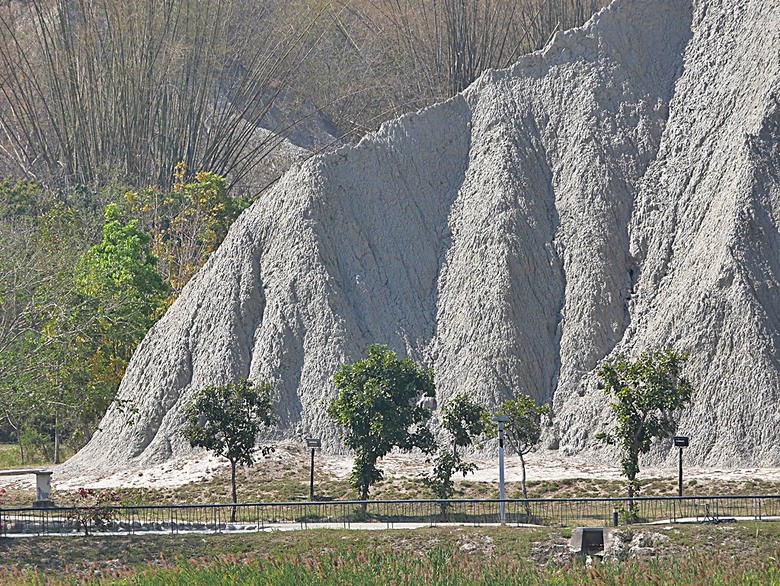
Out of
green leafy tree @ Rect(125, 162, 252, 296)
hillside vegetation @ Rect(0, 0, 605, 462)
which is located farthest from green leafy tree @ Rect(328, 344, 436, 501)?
green leafy tree @ Rect(125, 162, 252, 296)

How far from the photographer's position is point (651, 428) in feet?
142

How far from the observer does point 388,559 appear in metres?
32.2

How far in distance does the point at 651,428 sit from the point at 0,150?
6317cm

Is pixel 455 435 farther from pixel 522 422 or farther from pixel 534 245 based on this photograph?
pixel 534 245

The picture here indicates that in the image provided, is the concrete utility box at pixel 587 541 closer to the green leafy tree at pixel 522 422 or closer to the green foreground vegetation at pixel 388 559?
the green foreground vegetation at pixel 388 559

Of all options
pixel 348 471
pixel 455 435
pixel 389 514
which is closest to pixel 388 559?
pixel 389 514

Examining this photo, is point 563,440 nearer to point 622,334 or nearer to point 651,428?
point 622,334

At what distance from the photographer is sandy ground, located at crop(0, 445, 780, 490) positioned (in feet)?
156

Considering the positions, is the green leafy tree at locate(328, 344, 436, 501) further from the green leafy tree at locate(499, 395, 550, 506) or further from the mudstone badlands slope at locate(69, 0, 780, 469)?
the mudstone badlands slope at locate(69, 0, 780, 469)

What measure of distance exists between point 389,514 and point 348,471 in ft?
26.2

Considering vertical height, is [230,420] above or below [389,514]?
above

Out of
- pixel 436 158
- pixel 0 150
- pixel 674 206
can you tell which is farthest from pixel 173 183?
pixel 674 206

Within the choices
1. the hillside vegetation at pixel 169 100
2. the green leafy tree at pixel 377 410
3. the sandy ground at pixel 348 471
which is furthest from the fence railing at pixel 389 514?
the hillside vegetation at pixel 169 100

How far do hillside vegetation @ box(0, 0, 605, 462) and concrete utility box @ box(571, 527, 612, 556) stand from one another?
A: 30.0 meters
